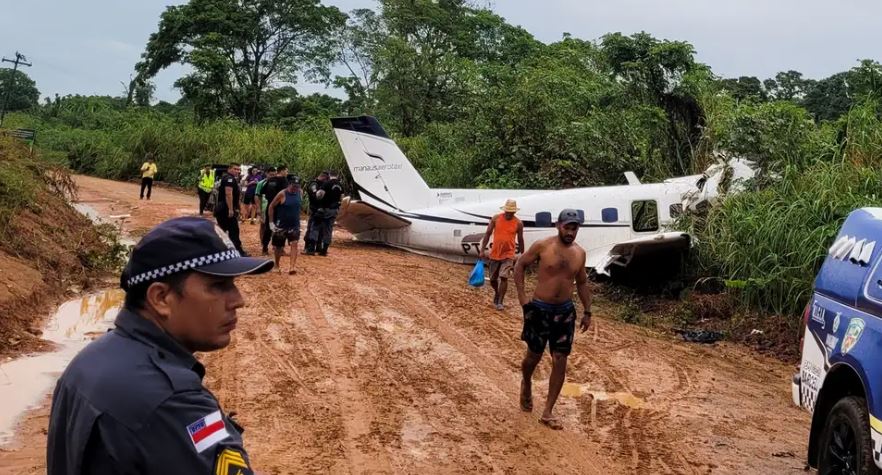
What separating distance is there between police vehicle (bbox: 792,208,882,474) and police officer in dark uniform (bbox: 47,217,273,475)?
12.1 feet

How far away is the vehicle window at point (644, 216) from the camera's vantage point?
1576 centimetres

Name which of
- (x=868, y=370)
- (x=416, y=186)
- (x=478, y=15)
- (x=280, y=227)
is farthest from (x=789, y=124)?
(x=478, y=15)

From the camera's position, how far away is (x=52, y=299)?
11.3m

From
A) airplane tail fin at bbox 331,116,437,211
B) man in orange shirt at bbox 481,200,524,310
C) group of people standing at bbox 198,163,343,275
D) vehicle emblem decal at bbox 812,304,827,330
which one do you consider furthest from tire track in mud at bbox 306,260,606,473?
airplane tail fin at bbox 331,116,437,211

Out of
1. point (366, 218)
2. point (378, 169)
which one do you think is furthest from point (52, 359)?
point (378, 169)

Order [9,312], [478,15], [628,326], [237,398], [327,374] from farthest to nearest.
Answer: [478,15] < [628,326] < [9,312] < [327,374] < [237,398]

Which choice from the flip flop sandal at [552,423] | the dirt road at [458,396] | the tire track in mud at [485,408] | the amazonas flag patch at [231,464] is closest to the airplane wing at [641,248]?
the dirt road at [458,396]

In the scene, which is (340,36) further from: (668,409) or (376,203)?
(668,409)

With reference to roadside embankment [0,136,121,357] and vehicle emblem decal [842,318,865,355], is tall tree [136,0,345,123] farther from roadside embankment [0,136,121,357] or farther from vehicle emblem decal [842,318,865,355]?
vehicle emblem decal [842,318,865,355]

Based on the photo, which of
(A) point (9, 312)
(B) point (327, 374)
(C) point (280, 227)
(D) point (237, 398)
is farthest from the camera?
(C) point (280, 227)

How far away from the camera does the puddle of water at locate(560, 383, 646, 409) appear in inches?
319

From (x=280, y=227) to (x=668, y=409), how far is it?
7.88m

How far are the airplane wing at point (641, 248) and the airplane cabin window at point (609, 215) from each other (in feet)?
5.71

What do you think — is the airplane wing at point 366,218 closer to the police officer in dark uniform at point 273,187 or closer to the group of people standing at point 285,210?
the group of people standing at point 285,210
